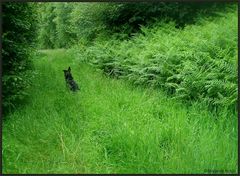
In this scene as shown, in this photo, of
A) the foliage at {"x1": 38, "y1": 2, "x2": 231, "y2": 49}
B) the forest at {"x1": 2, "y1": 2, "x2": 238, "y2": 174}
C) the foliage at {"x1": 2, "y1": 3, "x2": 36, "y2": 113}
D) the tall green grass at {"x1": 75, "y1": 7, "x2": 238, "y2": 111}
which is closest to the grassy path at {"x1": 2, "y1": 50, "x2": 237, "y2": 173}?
the forest at {"x1": 2, "y1": 2, "x2": 238, "y2": 174}

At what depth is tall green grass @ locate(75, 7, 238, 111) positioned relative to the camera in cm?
576

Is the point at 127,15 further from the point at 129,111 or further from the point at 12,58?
the point at 129,111

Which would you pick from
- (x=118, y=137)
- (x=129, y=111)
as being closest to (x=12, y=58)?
(x=129, y=111)

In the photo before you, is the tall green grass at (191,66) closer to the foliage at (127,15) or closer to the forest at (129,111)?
the forest at (129,111)

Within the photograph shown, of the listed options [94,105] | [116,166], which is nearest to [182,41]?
[94,105]

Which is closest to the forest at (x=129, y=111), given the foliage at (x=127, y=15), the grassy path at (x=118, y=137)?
the grassy path at (x=118, y=137)

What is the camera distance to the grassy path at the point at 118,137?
13.4 feet

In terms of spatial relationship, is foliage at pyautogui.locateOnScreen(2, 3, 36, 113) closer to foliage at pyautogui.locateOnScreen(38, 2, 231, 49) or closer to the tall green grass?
the tall green grass

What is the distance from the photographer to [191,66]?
21.0ft

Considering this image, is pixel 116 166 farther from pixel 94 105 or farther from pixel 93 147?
pixel 94 105

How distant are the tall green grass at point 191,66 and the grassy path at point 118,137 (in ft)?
1.39

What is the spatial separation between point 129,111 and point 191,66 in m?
1.62

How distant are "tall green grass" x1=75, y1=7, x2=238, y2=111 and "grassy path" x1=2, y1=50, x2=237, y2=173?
42 cm

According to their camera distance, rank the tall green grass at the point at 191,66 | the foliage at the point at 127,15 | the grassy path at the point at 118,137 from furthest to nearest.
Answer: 1. the foliage at the point at 127,15
2. the tall green grass at the point at 191,66
3. the grassy path at the point at 118,137
